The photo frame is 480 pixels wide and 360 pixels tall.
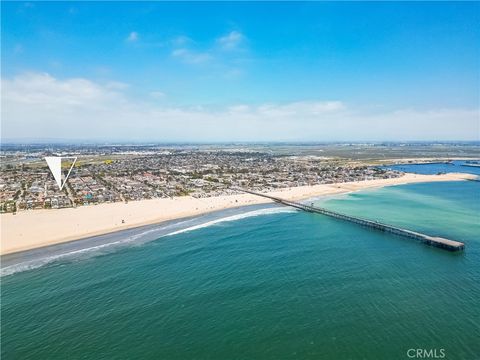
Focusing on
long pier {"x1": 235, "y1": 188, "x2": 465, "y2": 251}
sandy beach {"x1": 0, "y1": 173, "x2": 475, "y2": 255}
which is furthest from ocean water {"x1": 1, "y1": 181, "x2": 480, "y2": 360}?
sandy beach {"x1": 0, "y1": 173, "x2": 475, "y2": 255}

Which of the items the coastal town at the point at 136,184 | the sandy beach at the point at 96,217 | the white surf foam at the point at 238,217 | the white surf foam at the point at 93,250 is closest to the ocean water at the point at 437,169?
the coastal town at the point at 136,184

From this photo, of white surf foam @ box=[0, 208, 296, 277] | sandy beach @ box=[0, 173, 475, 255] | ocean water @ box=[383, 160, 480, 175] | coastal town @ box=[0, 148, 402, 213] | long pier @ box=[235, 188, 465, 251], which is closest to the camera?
white surf foam @ box=[0, 208, 296, 277]

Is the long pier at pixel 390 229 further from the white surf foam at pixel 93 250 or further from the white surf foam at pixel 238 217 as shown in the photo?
the white surf foam at pixel 93 250

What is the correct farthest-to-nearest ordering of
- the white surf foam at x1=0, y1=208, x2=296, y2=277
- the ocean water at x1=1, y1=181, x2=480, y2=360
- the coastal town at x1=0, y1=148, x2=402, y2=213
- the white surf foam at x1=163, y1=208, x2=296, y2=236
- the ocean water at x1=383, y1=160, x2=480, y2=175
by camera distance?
1. the ocean water at x1=383, y1=160, x2=480, y2=175
2. the coastal town at x1=0, y1=148, x2=402, y2=213
3. the white surf foam at x1=163, y1=208, x2=296, y2=236
4. the white surf foam at x1=0, y1=208, x2=296, y2=277
5. the ocean water at x1=1, y1=181, x2=480, y2=360

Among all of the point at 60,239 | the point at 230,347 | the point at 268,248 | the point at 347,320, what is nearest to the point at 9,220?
the point at 60,239

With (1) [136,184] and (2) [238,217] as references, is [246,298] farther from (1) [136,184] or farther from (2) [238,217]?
(1) [136,184]

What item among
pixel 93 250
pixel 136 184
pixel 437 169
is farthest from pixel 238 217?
pixel 437 169

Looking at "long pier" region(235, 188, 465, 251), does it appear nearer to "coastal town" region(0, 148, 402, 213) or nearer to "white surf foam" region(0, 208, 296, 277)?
"white surf foam" region(0, 208, 296, 277)
